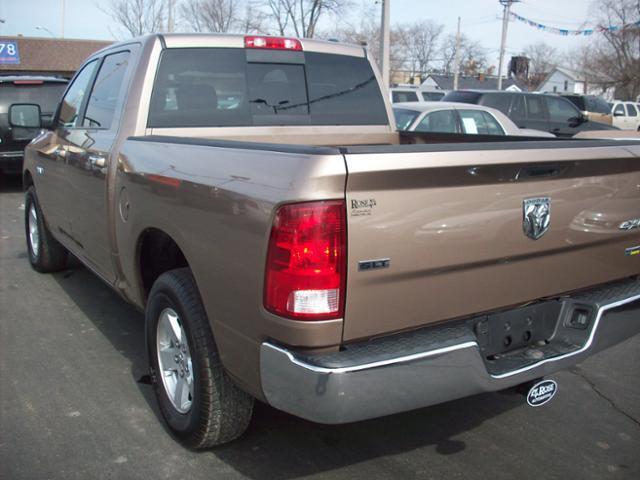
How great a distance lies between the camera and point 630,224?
10.5 feet

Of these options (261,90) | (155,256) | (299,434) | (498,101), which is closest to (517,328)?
(299,434)

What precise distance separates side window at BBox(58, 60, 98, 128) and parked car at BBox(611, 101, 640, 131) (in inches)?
1102

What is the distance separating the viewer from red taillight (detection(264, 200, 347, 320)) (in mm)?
2279

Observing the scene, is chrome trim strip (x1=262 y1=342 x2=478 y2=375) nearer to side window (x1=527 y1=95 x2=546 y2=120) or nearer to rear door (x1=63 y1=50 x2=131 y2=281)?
rear door (x1=63 y1=50 x2=131 y2=281)

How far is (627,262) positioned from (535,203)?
2.94 ft

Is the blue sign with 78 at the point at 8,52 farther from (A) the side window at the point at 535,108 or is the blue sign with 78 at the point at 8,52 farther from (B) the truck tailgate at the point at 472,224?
(B) the truck tailgate at the point at 472,224

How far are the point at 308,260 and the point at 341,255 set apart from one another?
0.39 ft

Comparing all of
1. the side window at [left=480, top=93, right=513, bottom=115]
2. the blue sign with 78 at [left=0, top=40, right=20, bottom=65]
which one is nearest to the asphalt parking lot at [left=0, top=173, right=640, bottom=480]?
the side window at [left=480, top=93, right=513, bottom=115]

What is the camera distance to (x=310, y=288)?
2324 millimetres

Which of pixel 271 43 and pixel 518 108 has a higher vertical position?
pixel 271 43

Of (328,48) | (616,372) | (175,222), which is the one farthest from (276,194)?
(616,372)

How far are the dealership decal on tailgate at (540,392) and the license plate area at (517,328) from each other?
0.58ft

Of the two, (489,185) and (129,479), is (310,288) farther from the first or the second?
(129,479)

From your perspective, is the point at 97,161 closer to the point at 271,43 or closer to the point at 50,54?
the point at 271,43
